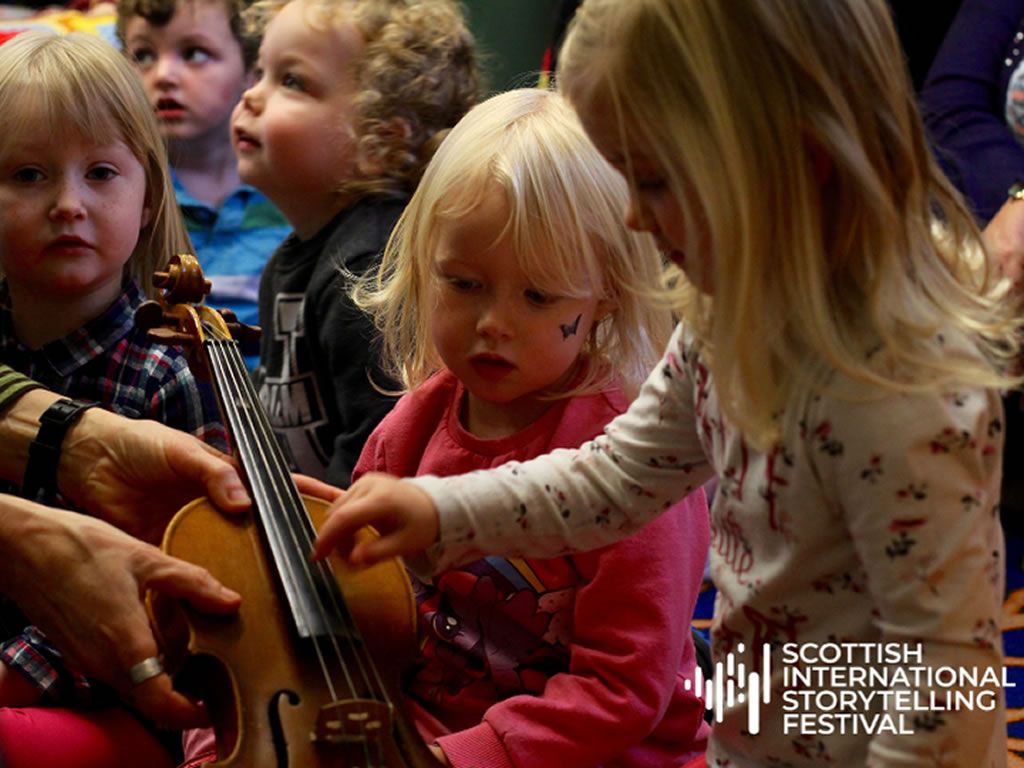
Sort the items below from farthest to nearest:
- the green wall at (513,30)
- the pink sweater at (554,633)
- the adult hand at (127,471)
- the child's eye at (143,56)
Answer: the green wall at (513,30), the child's eye at (143,56), the adult hand at (127,471), the pink sweater at (554,633)

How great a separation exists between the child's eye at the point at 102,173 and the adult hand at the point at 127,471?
0.30 m

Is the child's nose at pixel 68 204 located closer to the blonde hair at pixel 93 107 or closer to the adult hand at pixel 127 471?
the blonde hair at pixel 93 107

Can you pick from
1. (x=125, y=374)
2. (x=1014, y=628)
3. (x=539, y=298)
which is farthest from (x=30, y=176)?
(x=1014, y=628)

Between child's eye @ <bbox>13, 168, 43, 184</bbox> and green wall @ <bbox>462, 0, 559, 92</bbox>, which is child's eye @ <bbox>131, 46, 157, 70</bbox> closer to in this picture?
green wall @ <bbox>462, 0, 559, 92</bbox>

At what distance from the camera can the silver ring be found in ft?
3.24

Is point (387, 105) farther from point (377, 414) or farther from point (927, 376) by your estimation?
point (927, 376)

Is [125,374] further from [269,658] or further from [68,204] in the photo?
[269,658]

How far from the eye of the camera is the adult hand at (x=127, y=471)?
1221mm

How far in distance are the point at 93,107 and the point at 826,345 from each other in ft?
3.07

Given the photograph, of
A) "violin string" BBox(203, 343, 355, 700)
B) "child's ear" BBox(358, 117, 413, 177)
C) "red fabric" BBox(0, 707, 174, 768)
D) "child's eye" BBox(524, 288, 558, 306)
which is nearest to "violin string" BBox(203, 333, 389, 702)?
"violin string" BBox(203, 343, 355, 700)

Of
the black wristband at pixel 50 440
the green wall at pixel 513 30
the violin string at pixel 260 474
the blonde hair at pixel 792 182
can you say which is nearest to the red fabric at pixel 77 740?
the black wristband at pixel 50 440

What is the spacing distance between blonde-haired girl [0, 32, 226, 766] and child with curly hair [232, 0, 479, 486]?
0.31 metres

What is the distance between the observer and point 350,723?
89 cm

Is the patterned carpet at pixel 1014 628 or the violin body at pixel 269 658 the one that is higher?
the violin body at pixel 269 658
